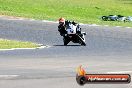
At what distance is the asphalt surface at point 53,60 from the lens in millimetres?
10913

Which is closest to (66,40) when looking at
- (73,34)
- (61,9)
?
(73,34)

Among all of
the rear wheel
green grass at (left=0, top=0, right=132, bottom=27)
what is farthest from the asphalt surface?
green grass at (left=0, top=0, right=132, bottom=27)

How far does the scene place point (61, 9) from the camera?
193ft

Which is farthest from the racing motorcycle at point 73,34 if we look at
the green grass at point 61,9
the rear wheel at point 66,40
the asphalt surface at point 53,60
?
the green grass at point 61,9

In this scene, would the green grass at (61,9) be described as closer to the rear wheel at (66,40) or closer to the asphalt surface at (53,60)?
the asphalt surface at (53,60)

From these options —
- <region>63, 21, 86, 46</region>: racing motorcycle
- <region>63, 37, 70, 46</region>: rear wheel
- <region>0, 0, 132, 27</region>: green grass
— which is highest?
<region>63, 21, 86, 46</region>: racing motorcycle

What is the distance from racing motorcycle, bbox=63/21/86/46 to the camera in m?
25.5

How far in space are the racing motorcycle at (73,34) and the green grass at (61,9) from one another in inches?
737

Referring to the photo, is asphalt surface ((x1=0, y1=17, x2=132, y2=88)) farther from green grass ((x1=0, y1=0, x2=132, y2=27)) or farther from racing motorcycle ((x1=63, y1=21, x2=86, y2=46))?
green grass ((x1=0, y1=0, x2=132, y2=27))

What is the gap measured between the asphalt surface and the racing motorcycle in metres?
0.34

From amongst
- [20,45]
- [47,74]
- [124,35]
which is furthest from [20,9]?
[47,74]

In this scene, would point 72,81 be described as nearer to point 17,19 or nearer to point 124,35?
point 124,35

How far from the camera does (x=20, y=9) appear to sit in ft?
174

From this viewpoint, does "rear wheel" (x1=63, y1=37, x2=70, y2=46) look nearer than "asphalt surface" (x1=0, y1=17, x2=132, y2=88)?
No
